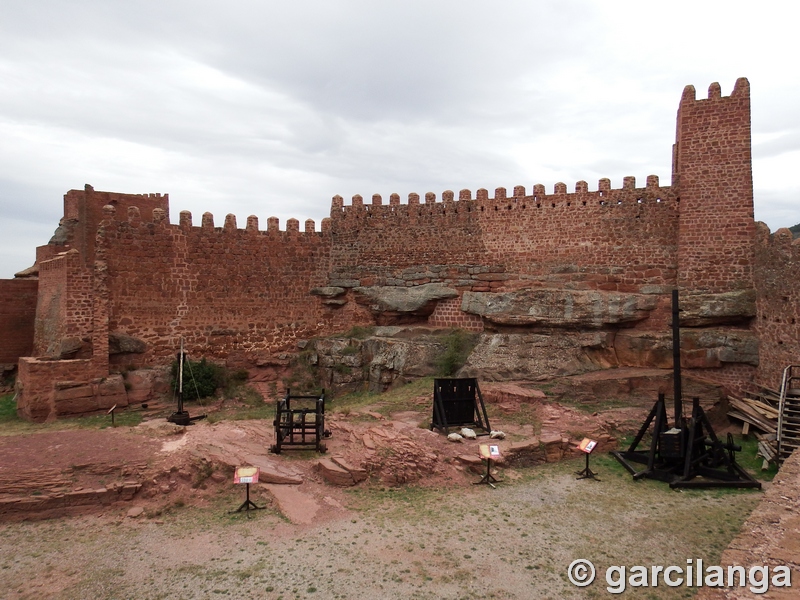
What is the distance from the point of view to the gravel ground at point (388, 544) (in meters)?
6.30

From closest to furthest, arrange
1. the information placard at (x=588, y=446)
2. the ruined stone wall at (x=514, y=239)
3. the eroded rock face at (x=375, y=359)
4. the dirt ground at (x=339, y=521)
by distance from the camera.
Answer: the dirt ground at (x=339, y=521)
the information placard at (x=588, y=446)
the ruined stone wall at (x=514, y=239)
the eroded rock face at (x=375, y=359)

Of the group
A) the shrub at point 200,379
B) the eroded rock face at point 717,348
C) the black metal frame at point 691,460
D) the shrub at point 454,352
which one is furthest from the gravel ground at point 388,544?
the shrub at point 200,379

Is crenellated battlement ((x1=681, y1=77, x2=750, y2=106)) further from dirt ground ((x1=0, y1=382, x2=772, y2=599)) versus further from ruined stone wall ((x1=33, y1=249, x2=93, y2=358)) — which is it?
ruined stone wall ((x1=33, y1=249, x2=93, y2=358))

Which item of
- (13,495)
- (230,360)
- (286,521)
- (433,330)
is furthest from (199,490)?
(433,330)

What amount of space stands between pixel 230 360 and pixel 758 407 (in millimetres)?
15151

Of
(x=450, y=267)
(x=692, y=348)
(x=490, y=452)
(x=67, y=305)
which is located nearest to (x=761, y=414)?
(x=692, y=348)

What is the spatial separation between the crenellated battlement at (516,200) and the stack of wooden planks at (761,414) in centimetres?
564

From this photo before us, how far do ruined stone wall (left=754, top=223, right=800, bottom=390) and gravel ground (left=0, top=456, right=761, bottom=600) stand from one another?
565 centimetres

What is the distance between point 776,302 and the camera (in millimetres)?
13266

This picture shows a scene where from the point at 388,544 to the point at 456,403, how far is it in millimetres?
4933

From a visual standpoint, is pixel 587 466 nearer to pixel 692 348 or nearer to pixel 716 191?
pixel 692 348

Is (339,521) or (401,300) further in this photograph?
(401,300)

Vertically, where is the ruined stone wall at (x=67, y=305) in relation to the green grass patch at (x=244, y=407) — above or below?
above

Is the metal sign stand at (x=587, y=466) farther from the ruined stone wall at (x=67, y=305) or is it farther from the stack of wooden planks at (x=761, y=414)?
the ruined stone wall at (x=67, y=305)
